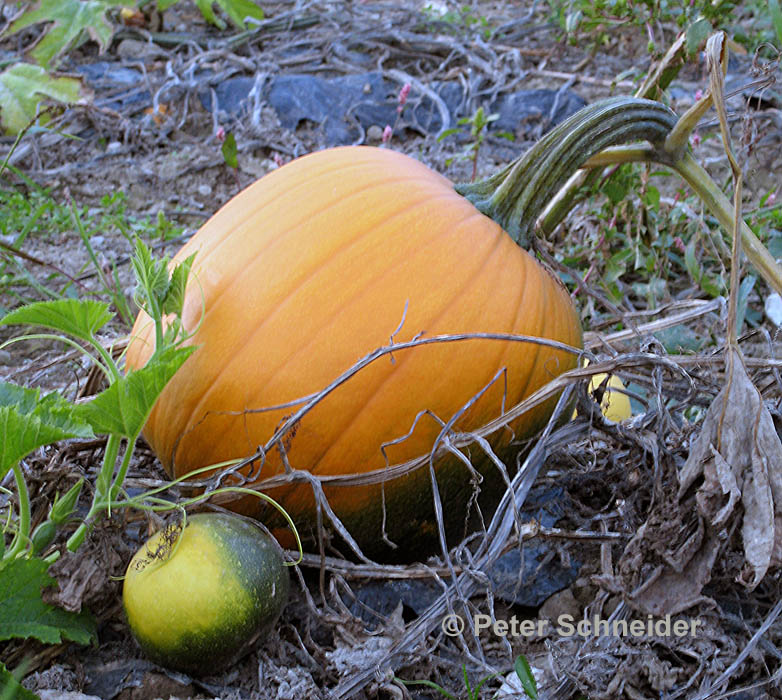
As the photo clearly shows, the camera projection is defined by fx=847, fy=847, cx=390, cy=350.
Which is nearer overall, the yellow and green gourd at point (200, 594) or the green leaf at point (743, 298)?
the yellow and green gourd at point (200, 594)

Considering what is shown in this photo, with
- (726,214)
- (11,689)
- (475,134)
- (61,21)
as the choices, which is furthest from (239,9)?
(11,689)

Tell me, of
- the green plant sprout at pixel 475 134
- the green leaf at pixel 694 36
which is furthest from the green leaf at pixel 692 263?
the green plant sprout at pixel 475 134

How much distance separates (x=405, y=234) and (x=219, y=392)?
44 centimetres

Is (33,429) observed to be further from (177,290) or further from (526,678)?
(526,678)

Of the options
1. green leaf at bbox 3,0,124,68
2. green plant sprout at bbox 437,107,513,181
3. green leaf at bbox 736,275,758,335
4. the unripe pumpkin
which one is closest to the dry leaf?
the unripe pumpkin

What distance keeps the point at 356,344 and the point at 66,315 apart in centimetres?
46

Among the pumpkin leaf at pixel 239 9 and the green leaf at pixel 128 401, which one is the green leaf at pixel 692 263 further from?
the pumpkin leaf at pixel 239 9

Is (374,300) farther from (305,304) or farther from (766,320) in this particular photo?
(766,320)

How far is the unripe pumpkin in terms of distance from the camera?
4.75 feet

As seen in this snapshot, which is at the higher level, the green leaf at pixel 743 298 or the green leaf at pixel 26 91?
the green leaf at pixel 26 91

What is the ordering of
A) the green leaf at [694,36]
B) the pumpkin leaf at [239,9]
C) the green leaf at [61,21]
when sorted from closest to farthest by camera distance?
the green leaf at [694,36] < the green leaf at [61,21] < the pumpkin leaf at [239,9]

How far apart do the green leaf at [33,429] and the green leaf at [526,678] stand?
67 centimetres

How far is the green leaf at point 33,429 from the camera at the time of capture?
1103 millimetres

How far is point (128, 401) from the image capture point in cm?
118
